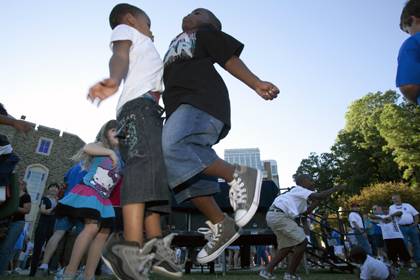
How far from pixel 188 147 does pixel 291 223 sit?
13.8 ft

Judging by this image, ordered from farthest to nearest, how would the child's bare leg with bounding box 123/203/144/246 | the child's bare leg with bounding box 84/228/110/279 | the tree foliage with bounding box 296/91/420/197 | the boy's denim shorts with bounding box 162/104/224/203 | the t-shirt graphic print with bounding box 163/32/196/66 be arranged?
the tree foliage with bounding box 296/91/420/197 < the child's bare leg with bounding box 84/228/110/279 < the t-shirt graphic print with bounding box 163/32/196/66 < the boy's denim shorts with bounding box 162/104/224/203 < the child's bare leg with bounding box 123/203/144/246

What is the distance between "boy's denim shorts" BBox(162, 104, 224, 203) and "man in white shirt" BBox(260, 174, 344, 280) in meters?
3.83

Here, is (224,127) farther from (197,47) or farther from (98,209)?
(98,209)

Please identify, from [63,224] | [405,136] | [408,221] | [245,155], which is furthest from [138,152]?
[245,155]

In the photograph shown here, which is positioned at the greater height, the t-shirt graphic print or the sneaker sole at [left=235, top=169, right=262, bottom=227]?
the t-shirt graphic print

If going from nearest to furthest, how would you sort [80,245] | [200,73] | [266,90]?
[266,90]
[200,73]
[80,245]

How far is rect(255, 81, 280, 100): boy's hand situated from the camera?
2150 mm

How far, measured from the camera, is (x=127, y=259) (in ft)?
5.70

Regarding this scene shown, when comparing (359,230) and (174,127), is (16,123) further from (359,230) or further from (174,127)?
(359,230)

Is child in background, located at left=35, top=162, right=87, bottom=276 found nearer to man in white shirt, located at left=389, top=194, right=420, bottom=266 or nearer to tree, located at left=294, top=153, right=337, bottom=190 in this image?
man in white shirt, located at left=389, top=194, right=420, bottom=266

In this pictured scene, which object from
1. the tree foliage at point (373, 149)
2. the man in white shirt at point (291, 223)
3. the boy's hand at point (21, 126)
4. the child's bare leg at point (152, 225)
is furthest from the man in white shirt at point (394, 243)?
the tree foliage at point (373, 149)

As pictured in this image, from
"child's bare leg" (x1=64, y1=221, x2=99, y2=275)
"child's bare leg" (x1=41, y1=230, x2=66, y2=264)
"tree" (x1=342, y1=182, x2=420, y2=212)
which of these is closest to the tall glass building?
"tree" (x1=342, y1=182, x2=420, y2=212)

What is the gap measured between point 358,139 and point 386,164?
5.70 meters

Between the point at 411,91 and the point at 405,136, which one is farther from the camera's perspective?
the point at 405,136
